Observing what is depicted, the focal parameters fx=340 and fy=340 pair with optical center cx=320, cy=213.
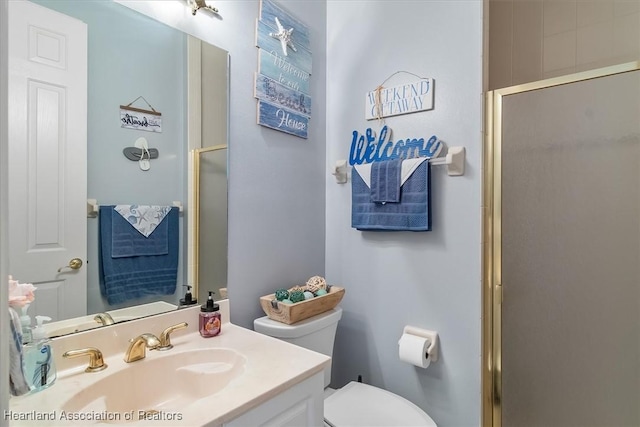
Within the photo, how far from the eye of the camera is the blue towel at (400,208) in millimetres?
1499

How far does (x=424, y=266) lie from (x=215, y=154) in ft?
3.43

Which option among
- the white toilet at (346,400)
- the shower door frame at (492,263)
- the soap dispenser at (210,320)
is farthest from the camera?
the shower door frame at (492,263)

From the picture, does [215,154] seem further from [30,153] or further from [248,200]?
[30,153]

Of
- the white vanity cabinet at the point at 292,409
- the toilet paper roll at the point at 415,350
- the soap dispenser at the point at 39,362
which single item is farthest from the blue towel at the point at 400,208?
the soap dispenser at the point at 39,362

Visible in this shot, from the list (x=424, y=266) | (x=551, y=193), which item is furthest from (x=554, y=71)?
(x=424, y=266)

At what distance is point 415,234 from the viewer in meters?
1.61

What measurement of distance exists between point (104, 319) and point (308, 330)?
738 millimetres

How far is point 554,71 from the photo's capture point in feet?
5.45

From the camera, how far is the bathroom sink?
2.97ft

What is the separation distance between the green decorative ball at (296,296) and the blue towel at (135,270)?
0.47 m

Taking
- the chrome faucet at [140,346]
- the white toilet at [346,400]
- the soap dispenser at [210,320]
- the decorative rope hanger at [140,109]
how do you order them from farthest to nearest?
the white toilet at [346,400] → the soap dispenser at [210,320] → the decorative rope hanger at [140,109] → the chrome faucet at [140,346]

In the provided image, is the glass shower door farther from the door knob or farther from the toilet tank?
the door knob

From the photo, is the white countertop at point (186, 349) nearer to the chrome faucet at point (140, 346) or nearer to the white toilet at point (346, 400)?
the chrome faucet at point (140, 346)

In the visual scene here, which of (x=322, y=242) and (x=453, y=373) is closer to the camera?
(x=453, y=373)
